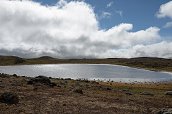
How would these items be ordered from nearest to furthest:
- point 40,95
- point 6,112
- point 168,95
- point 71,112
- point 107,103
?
point 6,112
point 71,112
point 107,103
point 40,95
point 168,95

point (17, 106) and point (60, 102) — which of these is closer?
point (17, 106)

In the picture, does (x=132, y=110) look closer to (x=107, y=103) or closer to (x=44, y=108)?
(x=107, y=103)

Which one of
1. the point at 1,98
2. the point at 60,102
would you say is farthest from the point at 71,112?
the point at 1,98

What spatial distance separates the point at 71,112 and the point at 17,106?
648 cm

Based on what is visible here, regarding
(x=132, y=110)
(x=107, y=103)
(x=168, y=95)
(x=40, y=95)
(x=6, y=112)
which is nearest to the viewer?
(x=6, y=112)

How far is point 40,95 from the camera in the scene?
47031 mm


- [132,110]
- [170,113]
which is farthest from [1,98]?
[170,113]

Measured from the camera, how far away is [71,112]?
3581 centimetres

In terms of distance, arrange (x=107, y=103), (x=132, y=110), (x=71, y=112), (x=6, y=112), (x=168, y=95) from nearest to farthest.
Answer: (x=6, y=112)
(x=71, y=112)
(x=132, y=110)
(x=107, y=103)
(x=168, y=95)

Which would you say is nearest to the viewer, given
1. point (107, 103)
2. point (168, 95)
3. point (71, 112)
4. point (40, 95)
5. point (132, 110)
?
point (71, 112)

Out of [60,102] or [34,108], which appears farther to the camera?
[60,102]

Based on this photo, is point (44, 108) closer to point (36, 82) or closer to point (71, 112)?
point (71, 112)

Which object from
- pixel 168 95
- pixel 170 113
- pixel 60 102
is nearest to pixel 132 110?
pixel 170 113

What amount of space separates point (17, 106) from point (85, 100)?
11514mm
